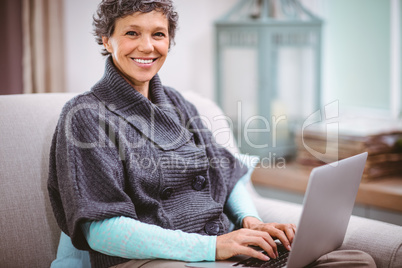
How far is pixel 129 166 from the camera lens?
112 centimetres

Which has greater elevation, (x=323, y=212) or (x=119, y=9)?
(x=119, y=9)

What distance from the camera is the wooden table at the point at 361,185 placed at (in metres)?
2.02

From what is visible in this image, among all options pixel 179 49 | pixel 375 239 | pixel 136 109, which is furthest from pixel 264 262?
pixel 179 49

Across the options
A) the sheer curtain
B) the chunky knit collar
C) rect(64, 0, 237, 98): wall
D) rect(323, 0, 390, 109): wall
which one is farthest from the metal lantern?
the chunky knit collar

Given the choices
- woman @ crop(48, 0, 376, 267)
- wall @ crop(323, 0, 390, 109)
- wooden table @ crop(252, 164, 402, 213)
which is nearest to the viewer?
woman @ crop(48, 0, 376, 267)

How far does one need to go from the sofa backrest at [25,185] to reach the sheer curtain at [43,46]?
0.68 meters

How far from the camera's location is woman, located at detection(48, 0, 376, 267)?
1057 millimetres

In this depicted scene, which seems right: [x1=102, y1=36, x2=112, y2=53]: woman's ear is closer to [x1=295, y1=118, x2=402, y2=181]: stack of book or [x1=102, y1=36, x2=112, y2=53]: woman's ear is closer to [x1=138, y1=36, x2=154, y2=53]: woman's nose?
[x1=138, y1=36, x2=154, y2=53]: woman's nose

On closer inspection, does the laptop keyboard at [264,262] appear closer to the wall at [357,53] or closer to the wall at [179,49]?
the wall at [179,49]

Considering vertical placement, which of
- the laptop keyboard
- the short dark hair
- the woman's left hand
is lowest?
the laptop keyboard

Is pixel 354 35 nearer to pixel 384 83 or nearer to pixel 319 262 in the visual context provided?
pixel 384 83

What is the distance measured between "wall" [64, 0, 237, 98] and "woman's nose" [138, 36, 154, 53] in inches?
41.7

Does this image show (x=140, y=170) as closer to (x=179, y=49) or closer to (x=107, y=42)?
(x=107, y=42)

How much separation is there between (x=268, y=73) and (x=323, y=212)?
1.55 m
